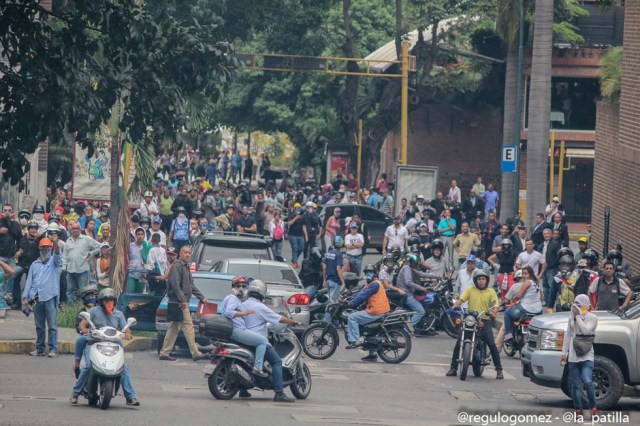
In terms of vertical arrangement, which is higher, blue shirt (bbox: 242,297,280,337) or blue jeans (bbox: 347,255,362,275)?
blue shirt (bbox: 242,297,280,337)

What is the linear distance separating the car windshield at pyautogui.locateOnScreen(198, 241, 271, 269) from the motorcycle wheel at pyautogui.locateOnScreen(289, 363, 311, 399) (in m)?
6.93

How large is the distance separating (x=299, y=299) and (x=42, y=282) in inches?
168

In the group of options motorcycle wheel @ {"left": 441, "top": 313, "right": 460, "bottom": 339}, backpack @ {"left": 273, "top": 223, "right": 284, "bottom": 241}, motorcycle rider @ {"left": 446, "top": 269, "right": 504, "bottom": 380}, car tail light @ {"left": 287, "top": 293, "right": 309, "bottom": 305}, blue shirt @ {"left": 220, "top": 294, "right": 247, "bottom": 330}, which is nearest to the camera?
blue shirt @ {"left": 220, "top": 294, "right": 247, "bottom": 330}

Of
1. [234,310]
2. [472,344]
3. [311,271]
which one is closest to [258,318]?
[234,310]

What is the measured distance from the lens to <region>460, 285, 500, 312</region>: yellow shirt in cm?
2069

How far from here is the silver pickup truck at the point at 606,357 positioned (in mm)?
17266

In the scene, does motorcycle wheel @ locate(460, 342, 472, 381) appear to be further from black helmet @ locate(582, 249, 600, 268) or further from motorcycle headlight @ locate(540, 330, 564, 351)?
black helmet @ locate(582, 249, 600, 268)

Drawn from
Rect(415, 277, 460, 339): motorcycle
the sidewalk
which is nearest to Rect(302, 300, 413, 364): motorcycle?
the sidewalk

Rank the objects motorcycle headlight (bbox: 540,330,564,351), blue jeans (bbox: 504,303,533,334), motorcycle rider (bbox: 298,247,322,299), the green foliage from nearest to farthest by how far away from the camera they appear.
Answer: motorcycle headlight (bbox: 540,330,564,351), blue jeans (bbox: 504,303,533,334), motorcycle rider (bbox: 298,247,322,299), the green foliage

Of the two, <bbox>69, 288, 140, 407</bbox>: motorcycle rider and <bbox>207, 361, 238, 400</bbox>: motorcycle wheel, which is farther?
<bbox>207, 361, 238, 400</bbox>: motorcycle wheel

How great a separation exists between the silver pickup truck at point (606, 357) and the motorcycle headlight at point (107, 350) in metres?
5.76

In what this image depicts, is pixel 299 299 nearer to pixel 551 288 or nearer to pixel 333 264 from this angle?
pixel 333 264

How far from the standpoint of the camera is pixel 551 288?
26.4m

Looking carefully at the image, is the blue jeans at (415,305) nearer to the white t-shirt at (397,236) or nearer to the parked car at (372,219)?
the white t-shirt at (397,236)
